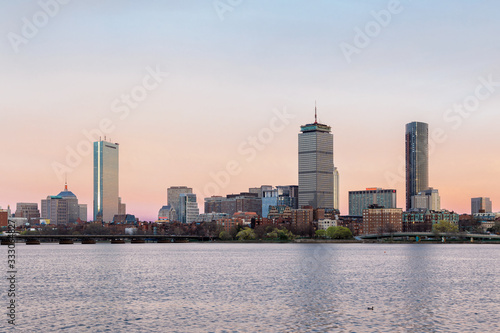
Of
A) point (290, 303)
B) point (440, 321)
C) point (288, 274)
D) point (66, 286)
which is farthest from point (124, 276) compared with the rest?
point (440, 321)

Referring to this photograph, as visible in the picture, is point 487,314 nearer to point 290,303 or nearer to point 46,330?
point 290,303

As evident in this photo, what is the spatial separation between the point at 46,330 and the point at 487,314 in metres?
36.9

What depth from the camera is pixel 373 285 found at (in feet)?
264

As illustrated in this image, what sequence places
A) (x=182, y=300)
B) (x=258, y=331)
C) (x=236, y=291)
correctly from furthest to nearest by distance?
(x=236, y=291) < (x=182, y=300) < (x=258, y=331)

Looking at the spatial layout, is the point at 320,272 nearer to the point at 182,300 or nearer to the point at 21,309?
the point at 182,300

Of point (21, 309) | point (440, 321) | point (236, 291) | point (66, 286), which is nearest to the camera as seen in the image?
point (440, 321)

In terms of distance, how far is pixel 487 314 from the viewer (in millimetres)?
55062

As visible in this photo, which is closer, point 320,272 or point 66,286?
point 66,286

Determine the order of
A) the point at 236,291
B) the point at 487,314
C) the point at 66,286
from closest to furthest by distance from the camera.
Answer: the point at 487,314, the point at 236,291, the point at 66,286

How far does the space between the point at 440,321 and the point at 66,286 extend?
48.5m

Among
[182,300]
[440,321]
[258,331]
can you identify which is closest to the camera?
[258,331]

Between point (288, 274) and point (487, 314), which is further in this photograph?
point (288, 274)

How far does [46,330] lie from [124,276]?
48.3m

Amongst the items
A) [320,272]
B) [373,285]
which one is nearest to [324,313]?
[373,285]
